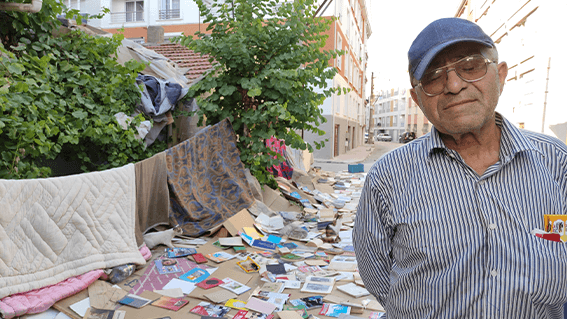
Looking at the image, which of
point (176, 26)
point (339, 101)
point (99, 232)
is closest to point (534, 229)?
point (99, 232)

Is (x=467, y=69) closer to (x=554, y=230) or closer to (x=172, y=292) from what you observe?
(x=554, y=230)

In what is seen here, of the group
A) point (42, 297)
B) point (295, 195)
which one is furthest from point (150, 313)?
point (295, 195)

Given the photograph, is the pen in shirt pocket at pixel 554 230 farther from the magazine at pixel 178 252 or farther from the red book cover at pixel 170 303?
the magazine at pixel 178 252

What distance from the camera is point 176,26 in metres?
23.2

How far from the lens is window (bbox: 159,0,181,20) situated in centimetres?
2330

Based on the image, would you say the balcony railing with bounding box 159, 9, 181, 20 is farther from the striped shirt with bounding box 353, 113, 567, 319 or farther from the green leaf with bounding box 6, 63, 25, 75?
the striped shirt with bounding box 353, 113, 567, 319

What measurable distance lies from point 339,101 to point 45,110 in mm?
19205

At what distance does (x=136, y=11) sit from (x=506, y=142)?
26.6m

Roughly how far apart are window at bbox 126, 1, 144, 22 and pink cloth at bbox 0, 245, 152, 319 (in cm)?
2394

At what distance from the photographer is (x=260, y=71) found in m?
6.72

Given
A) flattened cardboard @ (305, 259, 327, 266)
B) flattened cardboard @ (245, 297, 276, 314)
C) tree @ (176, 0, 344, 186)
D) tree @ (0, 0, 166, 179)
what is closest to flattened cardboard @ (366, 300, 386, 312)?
flattened cardboard @ (245, 297, 276, 314)

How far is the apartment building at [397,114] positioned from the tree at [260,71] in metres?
49.8

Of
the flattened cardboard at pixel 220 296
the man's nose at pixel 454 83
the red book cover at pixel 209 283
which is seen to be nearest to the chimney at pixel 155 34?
the red book cover at pixel 209 283

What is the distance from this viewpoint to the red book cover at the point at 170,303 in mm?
3395
